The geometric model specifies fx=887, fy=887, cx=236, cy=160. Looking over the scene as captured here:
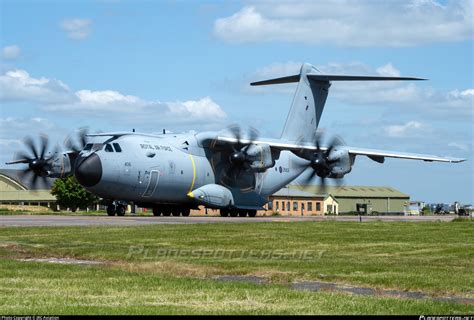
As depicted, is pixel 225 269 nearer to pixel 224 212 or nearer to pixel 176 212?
pixel 224 212

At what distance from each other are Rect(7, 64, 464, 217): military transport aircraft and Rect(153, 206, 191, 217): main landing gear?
7 cm

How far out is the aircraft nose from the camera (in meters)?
48.3

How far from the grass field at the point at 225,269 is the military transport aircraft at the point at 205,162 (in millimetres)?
16564

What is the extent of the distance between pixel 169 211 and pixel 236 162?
6.06 meters

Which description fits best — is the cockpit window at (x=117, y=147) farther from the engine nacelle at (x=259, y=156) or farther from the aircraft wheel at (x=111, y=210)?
the engine nacelle at (x=259, y=156)

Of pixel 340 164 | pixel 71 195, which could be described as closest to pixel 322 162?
pixel 340 164

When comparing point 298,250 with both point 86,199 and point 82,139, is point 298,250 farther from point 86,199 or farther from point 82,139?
point 86,199

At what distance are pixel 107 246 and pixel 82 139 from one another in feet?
99.3

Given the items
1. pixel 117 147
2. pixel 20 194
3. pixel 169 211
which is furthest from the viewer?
pixel 20 194

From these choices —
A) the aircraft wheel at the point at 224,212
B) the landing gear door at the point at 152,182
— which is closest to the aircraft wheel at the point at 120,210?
the landing gear door at the point at 152,182

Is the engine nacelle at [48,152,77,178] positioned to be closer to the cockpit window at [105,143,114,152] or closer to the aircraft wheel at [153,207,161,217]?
the cockpit window at [105,143,114,152]

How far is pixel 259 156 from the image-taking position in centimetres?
5597

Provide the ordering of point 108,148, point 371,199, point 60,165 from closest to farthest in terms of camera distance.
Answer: point 108,148
point 60,165
point 371,199

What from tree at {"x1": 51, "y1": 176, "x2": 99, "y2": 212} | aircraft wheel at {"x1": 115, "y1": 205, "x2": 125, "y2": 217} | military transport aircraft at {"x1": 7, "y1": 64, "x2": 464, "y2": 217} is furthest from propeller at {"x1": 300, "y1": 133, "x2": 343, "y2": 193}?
tree at {"x1": 51, "y1": 176, "x2": 99, "y2": 212}
